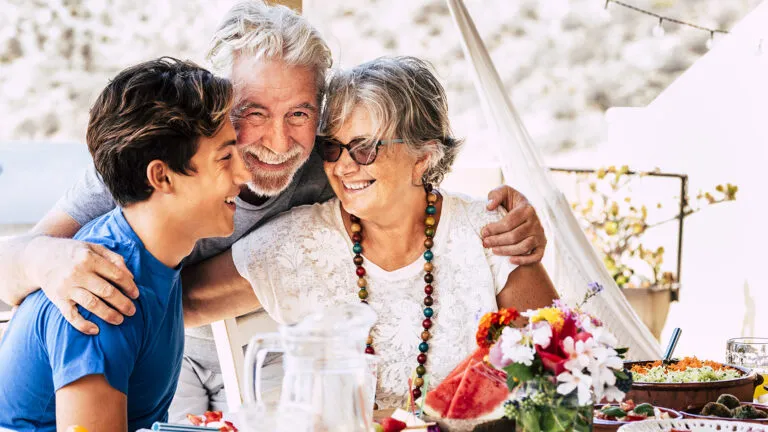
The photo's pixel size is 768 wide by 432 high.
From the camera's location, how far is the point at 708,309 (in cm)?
667

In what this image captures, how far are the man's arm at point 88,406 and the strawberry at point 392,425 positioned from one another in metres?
0.53

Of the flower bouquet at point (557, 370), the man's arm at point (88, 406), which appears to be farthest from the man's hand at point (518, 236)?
the man's arm at point (88, 406)

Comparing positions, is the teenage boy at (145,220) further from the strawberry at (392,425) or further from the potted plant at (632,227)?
the potted plant at (632,227)

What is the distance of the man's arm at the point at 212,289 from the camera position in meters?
2.71

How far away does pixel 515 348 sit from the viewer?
1.51m

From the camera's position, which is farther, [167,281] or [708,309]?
[708,309]

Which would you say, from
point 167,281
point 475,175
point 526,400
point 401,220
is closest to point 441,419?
point 526,400

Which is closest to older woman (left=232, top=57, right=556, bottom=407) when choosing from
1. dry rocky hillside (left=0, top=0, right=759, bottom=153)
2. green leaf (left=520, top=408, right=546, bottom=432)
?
green leaf (left=520, top=408, right=546, bottom=432)

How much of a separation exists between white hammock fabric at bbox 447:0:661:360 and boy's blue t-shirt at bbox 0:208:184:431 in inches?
104

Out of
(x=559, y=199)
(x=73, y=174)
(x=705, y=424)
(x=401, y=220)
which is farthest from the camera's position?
(x=73, y=174)

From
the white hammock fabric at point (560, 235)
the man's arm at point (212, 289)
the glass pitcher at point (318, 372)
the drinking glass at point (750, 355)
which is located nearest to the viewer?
the glass pitcher at point (318, 372)

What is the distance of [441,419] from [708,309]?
17.8 ft

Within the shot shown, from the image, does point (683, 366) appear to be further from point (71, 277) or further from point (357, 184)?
point (71, 277)

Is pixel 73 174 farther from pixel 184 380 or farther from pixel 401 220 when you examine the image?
pixel 401 220
